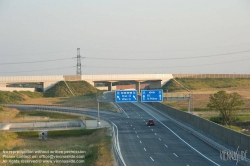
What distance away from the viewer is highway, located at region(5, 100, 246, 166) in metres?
36.2

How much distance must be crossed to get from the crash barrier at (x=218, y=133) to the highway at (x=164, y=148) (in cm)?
133

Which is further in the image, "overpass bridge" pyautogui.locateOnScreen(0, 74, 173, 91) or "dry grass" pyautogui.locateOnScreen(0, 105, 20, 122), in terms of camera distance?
"overpass bridge" pyautogui.locateOnScreen(0, 74, 173, 91)

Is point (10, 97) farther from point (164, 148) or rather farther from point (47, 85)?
point (164, 148)

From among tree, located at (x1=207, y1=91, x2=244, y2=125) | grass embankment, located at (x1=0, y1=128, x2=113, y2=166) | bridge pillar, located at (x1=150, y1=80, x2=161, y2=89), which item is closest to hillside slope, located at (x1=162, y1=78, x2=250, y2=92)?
bridge pillar, located at (x1=150, y1=80, x2=161, y2=89)

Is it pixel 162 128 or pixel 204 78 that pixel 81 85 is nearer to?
pixel 204 78

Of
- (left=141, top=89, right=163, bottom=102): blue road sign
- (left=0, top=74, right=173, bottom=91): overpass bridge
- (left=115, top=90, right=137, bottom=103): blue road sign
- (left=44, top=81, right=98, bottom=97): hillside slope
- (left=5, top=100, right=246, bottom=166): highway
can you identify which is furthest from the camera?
(left=44, top=81, right=98, bottom=97): hillside slope

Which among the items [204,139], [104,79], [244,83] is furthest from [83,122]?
[244,83]

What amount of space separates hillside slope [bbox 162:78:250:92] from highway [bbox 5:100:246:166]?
9295 cm

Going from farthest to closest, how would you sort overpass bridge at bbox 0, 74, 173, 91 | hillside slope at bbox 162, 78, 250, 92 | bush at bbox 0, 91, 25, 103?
hillside slope at bbox 162, 78, 250, 92, overpass bridge at bbox 0, 74, 173, 91, bush at bbox 0, 91, 25, 103

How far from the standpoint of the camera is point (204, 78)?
178875 millimetres

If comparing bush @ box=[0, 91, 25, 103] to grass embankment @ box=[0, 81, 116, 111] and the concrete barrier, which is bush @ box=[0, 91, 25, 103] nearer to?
grass embankment @ box=[0, 81, 116, 111]

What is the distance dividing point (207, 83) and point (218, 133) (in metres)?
126

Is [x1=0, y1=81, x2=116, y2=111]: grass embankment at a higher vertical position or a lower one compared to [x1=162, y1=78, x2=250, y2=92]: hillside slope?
lower

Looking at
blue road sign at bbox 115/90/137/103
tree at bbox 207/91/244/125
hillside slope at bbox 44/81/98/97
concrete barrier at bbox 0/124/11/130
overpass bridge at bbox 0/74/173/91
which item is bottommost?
concrete barrier at bbox 0/124/11/130
